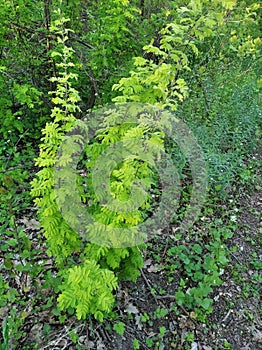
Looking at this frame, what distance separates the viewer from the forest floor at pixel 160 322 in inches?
85.0

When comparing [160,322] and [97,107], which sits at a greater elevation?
[97,107]

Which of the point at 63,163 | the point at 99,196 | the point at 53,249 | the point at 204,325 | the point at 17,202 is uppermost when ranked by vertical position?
the point at 63,163

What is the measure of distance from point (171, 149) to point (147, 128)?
235cm

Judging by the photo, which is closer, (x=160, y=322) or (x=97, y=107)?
Result: (x=160, y=322)

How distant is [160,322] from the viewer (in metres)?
2.40

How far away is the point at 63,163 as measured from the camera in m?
1.76

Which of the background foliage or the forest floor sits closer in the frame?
the background foliage

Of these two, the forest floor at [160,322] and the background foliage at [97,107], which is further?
the forest floor at [160,322]

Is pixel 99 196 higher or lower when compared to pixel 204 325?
higher

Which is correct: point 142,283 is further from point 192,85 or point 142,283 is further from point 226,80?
point 226,80

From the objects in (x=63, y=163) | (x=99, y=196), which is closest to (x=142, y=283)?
(x=99, y=196)

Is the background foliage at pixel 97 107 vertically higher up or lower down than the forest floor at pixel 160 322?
higher up

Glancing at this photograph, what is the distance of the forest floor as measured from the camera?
7.08ft

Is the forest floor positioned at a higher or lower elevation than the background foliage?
lower
